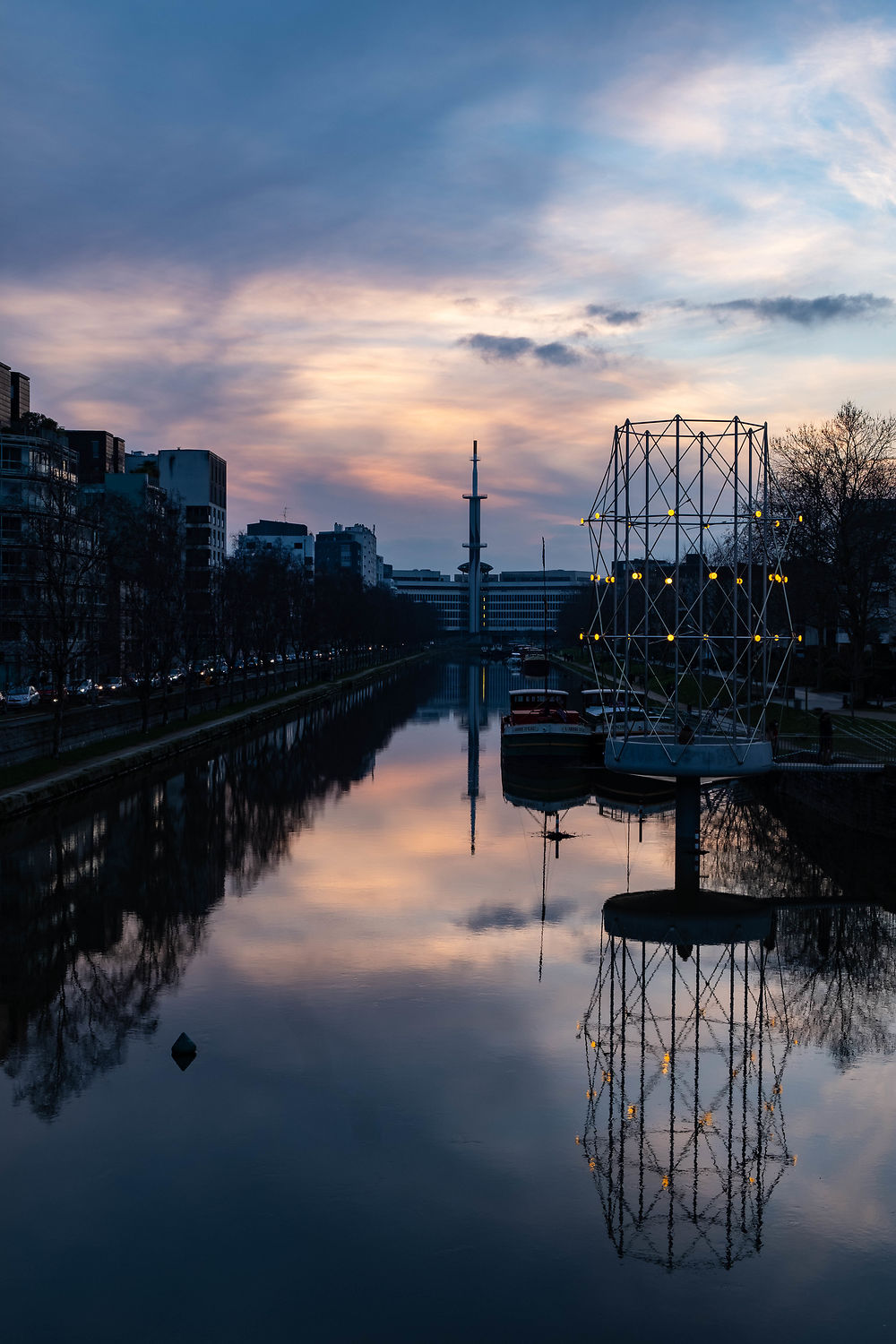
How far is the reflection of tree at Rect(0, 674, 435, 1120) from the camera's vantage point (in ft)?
71.1

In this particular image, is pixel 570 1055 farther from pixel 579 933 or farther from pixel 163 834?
pixel 163 834

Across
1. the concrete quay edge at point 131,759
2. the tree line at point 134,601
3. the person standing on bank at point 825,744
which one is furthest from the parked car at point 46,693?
the person standing on bank at point 825,744

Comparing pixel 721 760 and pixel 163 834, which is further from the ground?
pixel 721 760

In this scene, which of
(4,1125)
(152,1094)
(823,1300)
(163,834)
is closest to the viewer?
(823,1300)

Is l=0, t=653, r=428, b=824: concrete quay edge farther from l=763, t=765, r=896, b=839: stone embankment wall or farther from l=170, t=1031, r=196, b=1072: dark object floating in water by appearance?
l=763, t=765, r=896, b=839: stone embankment wall

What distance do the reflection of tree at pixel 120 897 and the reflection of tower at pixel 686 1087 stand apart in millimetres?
8478

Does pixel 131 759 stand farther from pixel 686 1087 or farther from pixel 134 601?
pixel 686 1087

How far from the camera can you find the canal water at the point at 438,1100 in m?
13.5

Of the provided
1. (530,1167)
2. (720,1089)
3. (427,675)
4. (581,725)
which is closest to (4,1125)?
(530,1167)

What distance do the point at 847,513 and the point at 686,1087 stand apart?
55594 millimetres

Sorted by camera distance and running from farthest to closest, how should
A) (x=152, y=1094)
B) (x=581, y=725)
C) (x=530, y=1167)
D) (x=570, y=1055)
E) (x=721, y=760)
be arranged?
(x=581, y=725) < (x=721, y=760) < (x=570, y=1055) < (x=152, y=1094) < (x=530, y=1167)

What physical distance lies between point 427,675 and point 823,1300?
15561 cm

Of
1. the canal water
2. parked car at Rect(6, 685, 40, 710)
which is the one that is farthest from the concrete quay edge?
parked car at Rect(6, 685, 40, 710)

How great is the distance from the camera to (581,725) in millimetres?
59688
